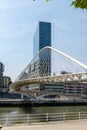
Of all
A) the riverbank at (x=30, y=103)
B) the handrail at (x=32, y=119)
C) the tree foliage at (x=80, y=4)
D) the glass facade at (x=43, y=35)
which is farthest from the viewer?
the glass facade at (x=43, y=35)

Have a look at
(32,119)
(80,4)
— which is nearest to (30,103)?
(32,119)

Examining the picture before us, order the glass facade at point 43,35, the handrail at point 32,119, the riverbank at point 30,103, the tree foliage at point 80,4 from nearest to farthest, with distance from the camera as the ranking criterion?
the tree foliage at point 80,4 < the handrail at point 32,119 < the riverbank at point 30,103 < the glass facade at point 43,35

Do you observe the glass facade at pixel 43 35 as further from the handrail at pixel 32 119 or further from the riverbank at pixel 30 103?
the handrail at pixel 32 119

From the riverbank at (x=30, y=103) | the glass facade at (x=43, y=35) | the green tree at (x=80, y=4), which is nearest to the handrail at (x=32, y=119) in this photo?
the green tree at (x=80, y=4)

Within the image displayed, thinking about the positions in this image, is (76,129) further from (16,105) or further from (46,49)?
(46,49)

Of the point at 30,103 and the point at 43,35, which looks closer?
the point at 30,103

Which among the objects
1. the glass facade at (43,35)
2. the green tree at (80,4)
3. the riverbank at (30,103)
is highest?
the glass facade at (43,35)

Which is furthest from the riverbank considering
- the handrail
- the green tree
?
the green tree

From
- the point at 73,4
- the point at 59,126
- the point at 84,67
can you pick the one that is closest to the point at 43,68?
the point at 84,67

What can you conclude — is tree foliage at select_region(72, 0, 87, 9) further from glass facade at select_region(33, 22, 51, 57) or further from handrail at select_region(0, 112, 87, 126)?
glass facade at select_region(33, 22, 51, 57)

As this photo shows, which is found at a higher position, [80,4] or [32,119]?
[80,4]

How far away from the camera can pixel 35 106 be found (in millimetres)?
90938

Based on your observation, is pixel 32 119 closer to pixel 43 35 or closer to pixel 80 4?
pixel 80 4

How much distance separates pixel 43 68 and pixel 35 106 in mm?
19393
